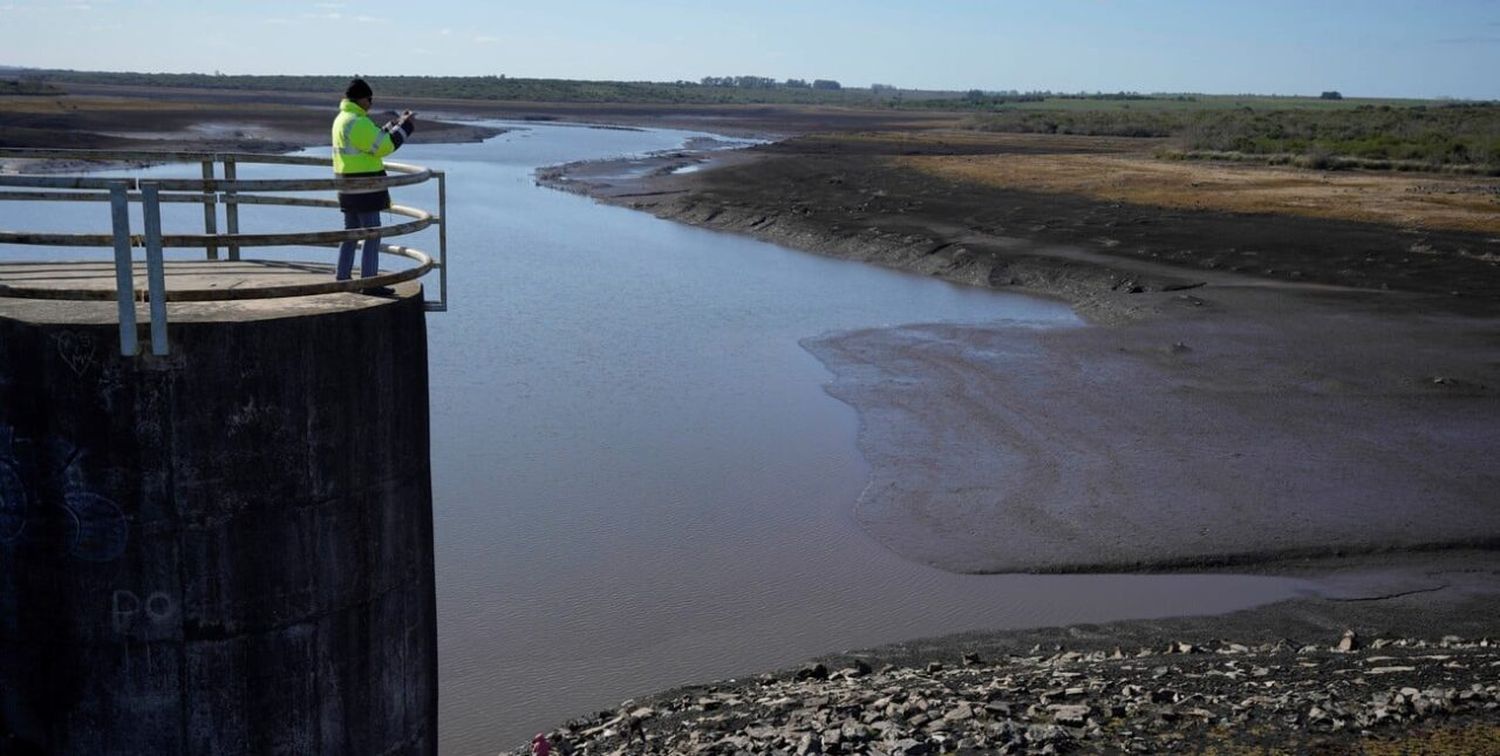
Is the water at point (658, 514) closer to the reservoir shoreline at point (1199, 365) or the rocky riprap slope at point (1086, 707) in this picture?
the reservoir shoreline at point (1199, 365)

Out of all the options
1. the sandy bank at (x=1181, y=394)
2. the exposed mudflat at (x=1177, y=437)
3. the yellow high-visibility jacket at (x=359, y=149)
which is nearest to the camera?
the yellow high-visibility jacket at (x=359, y=149)

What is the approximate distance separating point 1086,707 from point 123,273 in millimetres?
5552

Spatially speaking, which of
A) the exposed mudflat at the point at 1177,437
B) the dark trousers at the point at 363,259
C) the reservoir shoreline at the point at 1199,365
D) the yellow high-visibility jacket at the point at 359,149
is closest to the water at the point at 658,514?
the reservoir shoreline at the point at 1199,365

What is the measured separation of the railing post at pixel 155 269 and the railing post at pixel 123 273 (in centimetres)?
7

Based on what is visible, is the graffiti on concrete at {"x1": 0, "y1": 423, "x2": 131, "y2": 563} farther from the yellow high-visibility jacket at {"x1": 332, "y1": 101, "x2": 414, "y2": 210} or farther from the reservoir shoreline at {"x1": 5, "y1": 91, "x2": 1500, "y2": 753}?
the reservoir shoreline at {"x1": 5, "y1": 91, "x2": 1500, "y2": 753}

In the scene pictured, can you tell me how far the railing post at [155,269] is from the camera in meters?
5.27

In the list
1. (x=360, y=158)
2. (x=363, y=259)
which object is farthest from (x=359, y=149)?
(x=363, y=259)

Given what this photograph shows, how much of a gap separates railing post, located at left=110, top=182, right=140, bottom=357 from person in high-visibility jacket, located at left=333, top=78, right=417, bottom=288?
5.63ft

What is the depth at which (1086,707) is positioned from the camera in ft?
26.0

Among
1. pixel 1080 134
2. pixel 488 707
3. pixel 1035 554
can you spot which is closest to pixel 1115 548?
pixel 1035 554

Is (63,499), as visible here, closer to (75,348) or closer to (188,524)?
(188,524)

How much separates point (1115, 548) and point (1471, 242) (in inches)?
879

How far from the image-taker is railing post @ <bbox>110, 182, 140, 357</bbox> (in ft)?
17.2

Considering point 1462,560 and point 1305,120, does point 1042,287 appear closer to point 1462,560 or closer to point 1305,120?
point 1462,560
